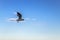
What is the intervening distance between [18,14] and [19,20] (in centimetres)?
135

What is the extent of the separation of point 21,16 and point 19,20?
93cm

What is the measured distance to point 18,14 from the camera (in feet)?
328

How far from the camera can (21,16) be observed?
100 m

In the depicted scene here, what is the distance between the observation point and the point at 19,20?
101 metres

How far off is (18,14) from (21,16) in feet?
1.90
